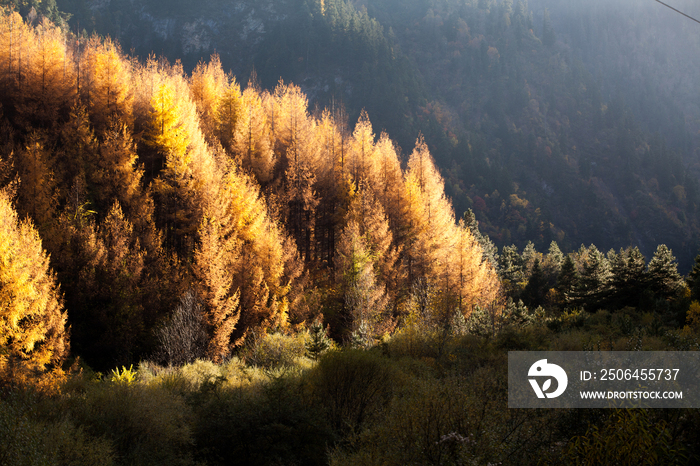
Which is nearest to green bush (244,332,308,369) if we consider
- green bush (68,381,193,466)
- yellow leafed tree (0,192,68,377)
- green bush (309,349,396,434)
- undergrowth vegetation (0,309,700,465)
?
undergrowth vegetation (0,309,700,465)

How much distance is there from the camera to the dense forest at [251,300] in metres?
10.4

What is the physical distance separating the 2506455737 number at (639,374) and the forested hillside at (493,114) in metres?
121

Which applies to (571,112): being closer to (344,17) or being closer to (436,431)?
(344,17)

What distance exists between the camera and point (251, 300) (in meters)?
29.6

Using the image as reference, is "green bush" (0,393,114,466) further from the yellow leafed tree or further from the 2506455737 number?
the 2506455737 number

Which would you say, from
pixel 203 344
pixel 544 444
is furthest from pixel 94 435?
pixel 544 444

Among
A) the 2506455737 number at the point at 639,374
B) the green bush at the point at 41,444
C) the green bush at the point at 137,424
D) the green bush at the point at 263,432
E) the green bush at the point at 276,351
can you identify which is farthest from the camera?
the green bush at the point at 276,351

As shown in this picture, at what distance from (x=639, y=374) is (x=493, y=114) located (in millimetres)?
189880

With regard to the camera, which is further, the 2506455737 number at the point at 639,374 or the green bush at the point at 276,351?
the green bush at the point at 276,351

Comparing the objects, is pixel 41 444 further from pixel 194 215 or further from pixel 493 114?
pixel 493 114

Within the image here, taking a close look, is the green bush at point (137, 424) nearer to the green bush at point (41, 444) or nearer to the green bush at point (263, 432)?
the green bush at point (41, 444)

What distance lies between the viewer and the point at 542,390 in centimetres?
986

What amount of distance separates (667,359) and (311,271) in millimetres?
32960

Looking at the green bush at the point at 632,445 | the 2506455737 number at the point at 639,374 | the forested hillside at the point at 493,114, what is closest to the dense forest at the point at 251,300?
the green bush at the point at 632,445
